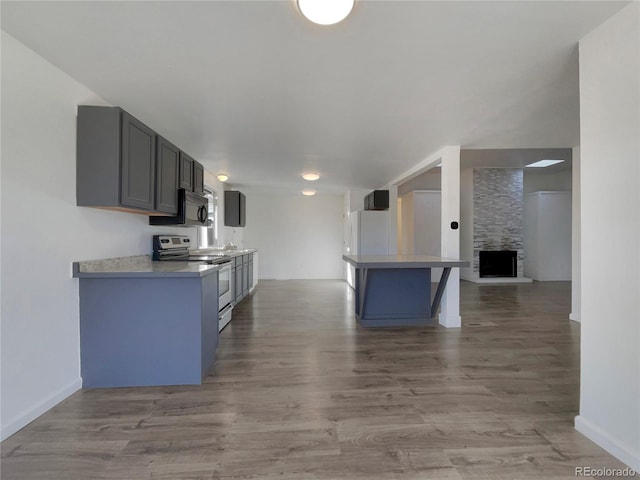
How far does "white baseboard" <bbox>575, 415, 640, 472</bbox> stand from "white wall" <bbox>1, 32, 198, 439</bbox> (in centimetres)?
314

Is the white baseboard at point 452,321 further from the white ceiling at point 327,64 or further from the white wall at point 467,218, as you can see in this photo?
the white wall at point 467,218

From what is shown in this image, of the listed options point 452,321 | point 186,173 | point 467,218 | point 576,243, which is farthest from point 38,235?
point 467,218

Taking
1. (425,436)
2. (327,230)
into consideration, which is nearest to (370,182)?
(327,230)

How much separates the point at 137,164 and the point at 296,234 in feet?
19.6

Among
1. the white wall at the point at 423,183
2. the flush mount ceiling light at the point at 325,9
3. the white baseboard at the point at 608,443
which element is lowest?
the white baseboard at the point at 608,443

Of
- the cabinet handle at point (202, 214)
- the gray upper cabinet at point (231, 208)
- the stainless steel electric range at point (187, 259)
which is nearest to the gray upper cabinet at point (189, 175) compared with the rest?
the cabinet handle at point (202, 214)

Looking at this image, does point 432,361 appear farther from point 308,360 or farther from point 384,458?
point 384,458

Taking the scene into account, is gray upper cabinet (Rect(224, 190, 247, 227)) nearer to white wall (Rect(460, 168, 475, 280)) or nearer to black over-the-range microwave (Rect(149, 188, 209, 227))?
black over-the-range microwave (Rect(149, 188, 209, 227))

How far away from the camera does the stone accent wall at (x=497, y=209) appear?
7.09 m

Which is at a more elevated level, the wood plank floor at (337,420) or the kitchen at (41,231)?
the kitchen at (41,231)

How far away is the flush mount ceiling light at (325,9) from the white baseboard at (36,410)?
2.61 m

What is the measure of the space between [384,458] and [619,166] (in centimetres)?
182

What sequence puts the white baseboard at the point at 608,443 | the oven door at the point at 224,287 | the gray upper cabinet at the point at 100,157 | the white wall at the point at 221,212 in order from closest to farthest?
the white baseboard at the point at 608,443, the gray upper cabinet at the point at 100,157, the oven door at the point at 224,287, the white wall at the point at 221,212

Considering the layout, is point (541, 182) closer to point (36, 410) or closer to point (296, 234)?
point (296, 234)
